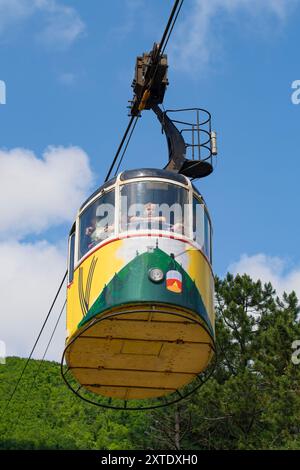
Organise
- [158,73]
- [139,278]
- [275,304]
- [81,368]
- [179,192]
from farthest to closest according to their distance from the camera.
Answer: [275,304]
[158,73]
[81,368]
[179,192]
[139,278]

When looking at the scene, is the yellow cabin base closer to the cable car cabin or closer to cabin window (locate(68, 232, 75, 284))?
the cable car cabin

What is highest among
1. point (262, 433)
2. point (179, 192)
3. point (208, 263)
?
point (262, 433)

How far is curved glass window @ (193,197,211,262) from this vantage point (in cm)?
1189

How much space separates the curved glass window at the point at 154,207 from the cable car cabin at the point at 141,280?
0.02 metres

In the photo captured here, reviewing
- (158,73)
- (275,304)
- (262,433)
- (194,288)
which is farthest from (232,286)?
(194,288)

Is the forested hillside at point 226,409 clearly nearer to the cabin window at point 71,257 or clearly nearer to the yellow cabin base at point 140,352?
the yellow cabin base at point 140,352

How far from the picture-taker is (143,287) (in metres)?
11.0

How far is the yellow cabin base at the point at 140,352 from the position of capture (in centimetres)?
1152

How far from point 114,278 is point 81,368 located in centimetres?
233

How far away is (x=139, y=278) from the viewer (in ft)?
36.1

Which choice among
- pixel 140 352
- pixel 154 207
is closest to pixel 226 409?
pixel 140 352

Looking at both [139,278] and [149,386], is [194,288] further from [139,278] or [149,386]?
[149,386]

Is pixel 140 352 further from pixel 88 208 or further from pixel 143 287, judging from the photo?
pixel 88 208

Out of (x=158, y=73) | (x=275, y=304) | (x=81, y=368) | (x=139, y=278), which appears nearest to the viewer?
(x=139, y=278)
